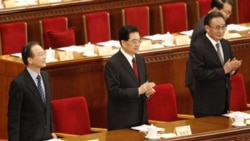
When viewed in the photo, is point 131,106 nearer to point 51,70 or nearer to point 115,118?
point 115,118

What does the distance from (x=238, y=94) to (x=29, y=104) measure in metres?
2.17

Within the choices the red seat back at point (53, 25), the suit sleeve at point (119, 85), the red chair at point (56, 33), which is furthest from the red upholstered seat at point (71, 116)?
the red seat back at point (53, 25)

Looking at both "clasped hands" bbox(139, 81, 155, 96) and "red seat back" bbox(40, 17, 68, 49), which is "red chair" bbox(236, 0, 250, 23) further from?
"clasped hands" bbox(139, 81, 155, 96)

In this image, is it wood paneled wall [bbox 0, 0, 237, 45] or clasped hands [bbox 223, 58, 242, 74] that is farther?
wood paneled wall [bbox 0, 0, 237, 45]

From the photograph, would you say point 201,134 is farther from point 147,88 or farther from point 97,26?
point 97,26

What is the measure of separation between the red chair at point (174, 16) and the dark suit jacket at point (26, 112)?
399 cm

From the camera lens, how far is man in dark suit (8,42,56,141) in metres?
6.00

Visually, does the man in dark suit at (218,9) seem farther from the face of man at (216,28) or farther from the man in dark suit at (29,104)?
the man in dark suit at (29,104)

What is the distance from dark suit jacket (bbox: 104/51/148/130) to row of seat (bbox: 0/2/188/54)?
245 centimetres

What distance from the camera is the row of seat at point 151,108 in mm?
6773

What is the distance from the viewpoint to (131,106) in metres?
6.50

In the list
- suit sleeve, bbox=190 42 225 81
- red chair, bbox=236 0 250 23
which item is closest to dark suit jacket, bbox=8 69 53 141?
suit sleeve, bbox=190 42 225 81

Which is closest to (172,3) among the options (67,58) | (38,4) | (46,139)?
(38,4)

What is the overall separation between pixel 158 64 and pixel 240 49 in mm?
882
